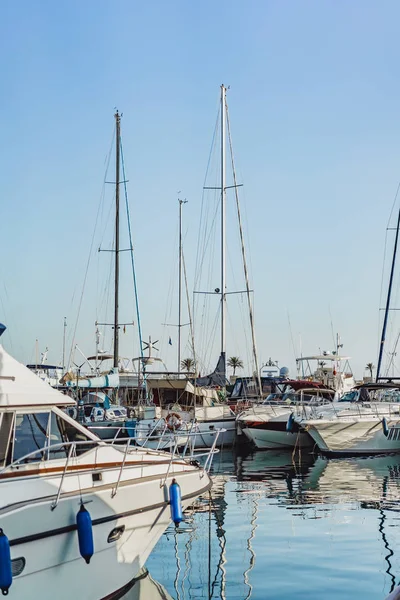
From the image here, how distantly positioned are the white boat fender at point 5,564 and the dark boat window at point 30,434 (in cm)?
187

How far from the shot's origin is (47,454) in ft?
31.6

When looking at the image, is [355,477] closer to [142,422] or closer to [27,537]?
[142,422]

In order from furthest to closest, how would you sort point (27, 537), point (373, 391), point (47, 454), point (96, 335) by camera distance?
point (96, 335) < point (373, 391) < point (47, 454) < point (27, 537)

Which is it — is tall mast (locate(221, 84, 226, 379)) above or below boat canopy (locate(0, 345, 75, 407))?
above

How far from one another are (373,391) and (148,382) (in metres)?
10.6

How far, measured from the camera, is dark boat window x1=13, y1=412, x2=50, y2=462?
9500mm

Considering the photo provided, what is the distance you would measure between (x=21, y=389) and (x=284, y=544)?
6141mm

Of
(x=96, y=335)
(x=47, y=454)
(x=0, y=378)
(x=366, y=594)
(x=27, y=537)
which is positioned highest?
(x=96, y=335)

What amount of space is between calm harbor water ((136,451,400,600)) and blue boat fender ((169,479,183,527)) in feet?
4.11

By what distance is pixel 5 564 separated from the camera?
7.58 meters

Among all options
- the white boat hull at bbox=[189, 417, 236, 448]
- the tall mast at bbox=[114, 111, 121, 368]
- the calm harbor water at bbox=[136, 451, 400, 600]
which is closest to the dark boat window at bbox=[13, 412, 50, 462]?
the calm harbor water at bbox=[136, 451, 400, 600]

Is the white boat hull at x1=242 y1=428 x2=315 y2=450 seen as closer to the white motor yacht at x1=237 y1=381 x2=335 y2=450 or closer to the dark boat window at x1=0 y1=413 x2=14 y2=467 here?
the white motor yacht at x1=237 y1=381 x2=335 y2=450

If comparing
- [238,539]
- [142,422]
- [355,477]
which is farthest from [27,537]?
[142,422]

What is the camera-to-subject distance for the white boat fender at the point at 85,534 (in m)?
8.52
